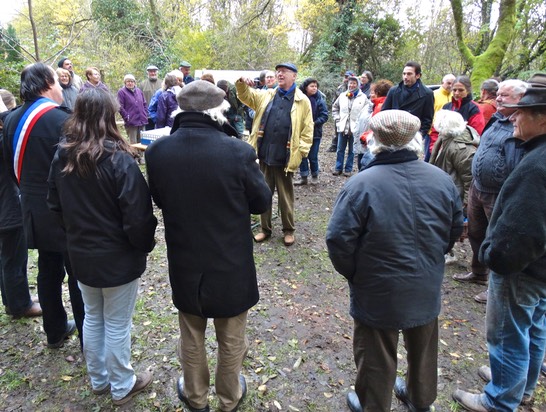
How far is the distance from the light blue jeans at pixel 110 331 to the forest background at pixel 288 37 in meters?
10.7

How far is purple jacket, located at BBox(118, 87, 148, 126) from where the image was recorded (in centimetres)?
849

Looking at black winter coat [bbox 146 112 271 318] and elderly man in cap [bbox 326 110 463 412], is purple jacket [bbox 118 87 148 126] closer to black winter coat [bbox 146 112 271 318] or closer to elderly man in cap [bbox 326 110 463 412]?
black winter coat [bbox 146 112 271 318]

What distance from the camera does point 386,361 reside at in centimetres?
223

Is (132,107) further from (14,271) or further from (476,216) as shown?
(476,216)

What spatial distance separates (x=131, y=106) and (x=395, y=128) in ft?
25.5

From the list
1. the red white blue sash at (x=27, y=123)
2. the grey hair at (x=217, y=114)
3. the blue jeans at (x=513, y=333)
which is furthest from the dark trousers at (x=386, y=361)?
the red white blue sash at (x=27, y=123)

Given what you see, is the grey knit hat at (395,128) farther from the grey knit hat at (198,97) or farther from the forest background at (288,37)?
the forest background at (288,37)

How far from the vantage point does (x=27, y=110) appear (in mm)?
2656

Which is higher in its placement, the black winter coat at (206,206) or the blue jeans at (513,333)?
the black winter coat at (206,206)

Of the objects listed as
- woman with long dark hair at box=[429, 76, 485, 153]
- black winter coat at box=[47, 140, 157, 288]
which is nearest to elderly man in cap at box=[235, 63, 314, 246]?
woman with long dark hair at box=[429, 76, 485, 153]

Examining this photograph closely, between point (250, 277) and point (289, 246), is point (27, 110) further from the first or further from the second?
point (289, 246)

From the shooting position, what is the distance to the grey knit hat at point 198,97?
2.12 meters

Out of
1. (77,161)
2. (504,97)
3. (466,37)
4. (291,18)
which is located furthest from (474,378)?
(291,18)

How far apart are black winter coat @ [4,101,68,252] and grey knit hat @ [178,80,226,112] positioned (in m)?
1.11
